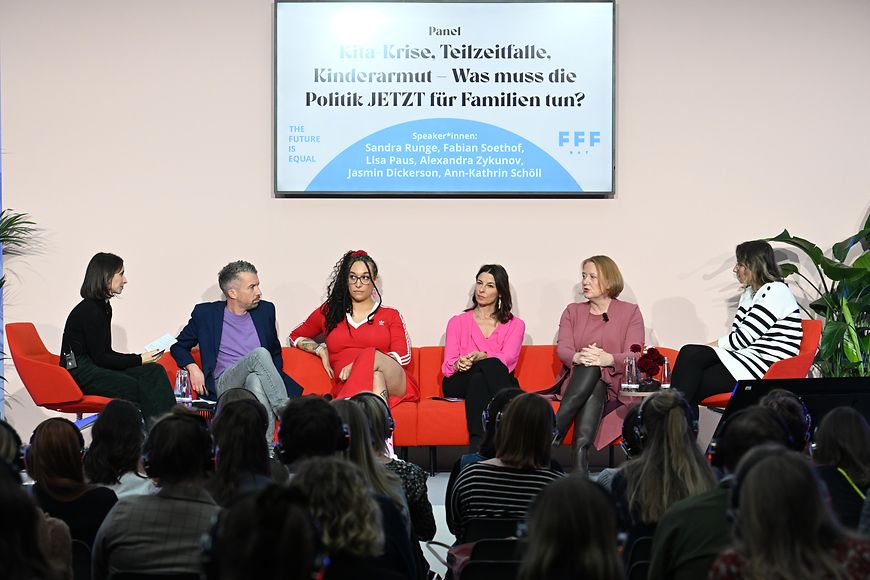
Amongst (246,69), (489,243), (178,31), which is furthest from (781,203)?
(178,31)

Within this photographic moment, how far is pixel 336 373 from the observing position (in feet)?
19.6

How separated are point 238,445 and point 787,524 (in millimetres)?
1433

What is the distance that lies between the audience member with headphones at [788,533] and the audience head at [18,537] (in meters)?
1.18

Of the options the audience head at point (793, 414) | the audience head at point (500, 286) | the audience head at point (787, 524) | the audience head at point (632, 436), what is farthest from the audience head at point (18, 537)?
the audience head at point (500, 286)

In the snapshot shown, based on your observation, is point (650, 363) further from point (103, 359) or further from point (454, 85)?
point (103, 359)

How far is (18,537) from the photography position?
1.66 m

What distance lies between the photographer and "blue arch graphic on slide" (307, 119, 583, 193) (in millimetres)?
6398

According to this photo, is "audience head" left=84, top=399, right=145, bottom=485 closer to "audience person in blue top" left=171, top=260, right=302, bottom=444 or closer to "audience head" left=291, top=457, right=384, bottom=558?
"audience head" left=291, top=457, right=384, bottom=558

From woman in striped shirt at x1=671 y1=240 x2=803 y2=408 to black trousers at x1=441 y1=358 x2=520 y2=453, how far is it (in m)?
0.97

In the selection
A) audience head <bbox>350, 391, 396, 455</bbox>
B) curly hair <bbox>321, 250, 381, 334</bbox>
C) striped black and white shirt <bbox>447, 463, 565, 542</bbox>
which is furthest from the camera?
curly hair <bbox>321, 250, 381, 334</bbox>

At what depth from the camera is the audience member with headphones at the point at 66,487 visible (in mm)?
2666

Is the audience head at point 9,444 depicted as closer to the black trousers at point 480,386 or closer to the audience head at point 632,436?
the audience head at point 632,436

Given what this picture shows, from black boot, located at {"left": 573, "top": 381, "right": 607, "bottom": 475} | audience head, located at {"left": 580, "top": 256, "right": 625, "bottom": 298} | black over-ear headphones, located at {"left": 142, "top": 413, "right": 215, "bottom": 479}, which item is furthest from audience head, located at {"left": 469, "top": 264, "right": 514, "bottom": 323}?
black over-ear headphones, located at {"left": 142, "top": 413, "right": 215, "bottom": 479}

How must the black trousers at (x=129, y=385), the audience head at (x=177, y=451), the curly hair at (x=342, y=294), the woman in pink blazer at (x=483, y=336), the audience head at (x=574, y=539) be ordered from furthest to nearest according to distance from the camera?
the curly hair at (x=342, y=294) < the woman in pink blazer at (x=483, y=336) < the black trousers at (x=129, y=385) < the audience head at (x=177, y=451) < the audience head at (x=574, y=539)
